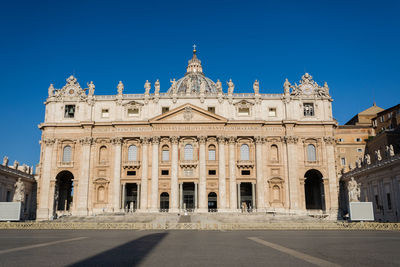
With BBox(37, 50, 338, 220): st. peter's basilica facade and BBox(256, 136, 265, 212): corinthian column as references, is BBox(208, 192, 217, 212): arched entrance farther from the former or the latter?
BBox(256, 136, 265, 212): corinthian column

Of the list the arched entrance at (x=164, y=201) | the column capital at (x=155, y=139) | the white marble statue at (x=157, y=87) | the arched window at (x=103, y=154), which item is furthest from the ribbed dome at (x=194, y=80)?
the arched entrance at (x=164, y=201)

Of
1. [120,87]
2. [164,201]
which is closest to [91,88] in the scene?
[120,87]

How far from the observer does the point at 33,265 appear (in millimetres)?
10117

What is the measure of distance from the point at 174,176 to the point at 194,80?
37900mm

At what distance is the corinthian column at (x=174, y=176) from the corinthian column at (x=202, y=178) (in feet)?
11.6

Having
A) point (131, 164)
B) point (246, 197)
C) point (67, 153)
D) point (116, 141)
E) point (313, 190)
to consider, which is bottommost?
point (246, 197)

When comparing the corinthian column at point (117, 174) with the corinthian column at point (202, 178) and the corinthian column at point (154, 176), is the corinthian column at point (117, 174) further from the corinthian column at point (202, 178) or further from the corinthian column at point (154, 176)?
the corinthian column at point (202, 178)

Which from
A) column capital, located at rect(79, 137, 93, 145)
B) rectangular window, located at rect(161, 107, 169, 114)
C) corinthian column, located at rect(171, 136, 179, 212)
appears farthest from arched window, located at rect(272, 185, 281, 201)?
column capital, located at rect(79, 137, 93, 145)

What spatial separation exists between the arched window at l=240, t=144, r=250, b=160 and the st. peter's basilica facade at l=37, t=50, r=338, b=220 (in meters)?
0.16

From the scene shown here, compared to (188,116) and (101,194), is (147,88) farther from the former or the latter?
(101,194)

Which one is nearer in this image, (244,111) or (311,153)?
(311,153)

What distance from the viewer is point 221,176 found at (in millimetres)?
57438

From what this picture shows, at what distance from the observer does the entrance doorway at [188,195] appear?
195 feet

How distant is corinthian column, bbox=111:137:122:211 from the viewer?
5725cm
